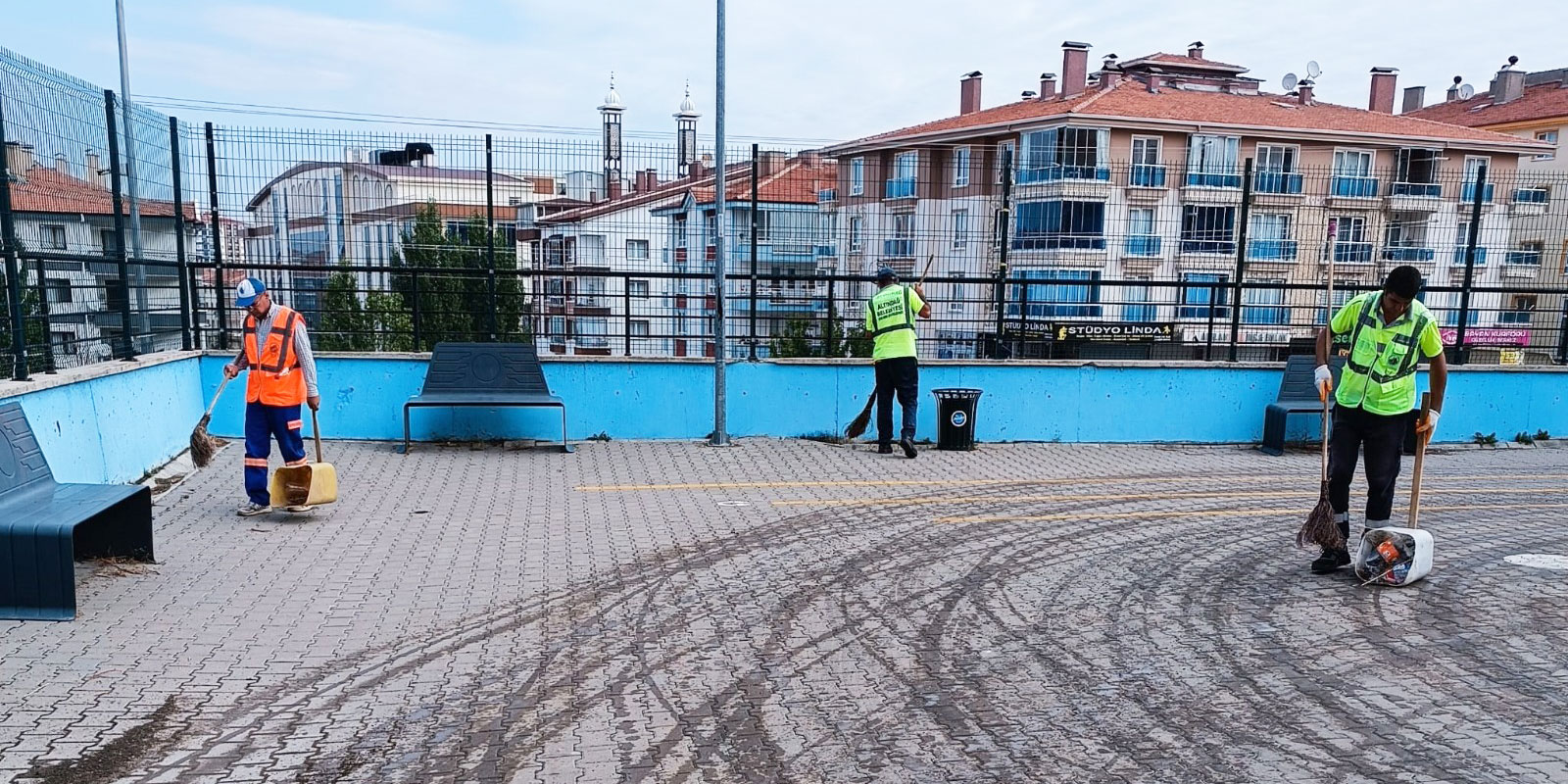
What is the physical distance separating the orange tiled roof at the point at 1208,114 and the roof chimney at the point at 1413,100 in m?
18.4

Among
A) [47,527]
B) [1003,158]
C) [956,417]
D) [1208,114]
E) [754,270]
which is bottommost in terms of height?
[956,417]

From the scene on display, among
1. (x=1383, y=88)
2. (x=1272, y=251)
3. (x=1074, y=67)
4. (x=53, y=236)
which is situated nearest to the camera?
(x=53, y=236)

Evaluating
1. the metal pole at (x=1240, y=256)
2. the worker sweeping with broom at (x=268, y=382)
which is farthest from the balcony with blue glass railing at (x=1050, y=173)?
the worker sweeping with broom at (x=268, y=382)

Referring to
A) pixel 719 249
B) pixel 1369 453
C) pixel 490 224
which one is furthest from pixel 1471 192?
pixel 490 224

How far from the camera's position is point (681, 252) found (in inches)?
478

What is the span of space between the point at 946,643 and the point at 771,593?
4.03 ft

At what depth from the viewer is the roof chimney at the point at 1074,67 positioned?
4372 cm

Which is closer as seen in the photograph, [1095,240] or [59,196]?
[59,196]

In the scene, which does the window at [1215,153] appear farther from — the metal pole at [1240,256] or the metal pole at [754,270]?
the metal pole at [754,270]

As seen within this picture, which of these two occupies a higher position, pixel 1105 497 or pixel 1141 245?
pixel 1141 245

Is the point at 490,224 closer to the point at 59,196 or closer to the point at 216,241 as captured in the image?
the point at 216,241

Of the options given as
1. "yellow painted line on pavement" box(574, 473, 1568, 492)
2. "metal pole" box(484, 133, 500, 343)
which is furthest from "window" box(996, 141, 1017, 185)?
"metal pole" box(484, 133, 500, 343)

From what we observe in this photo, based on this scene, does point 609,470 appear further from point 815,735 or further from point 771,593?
point 815,735

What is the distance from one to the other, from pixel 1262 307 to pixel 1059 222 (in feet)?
8.87
